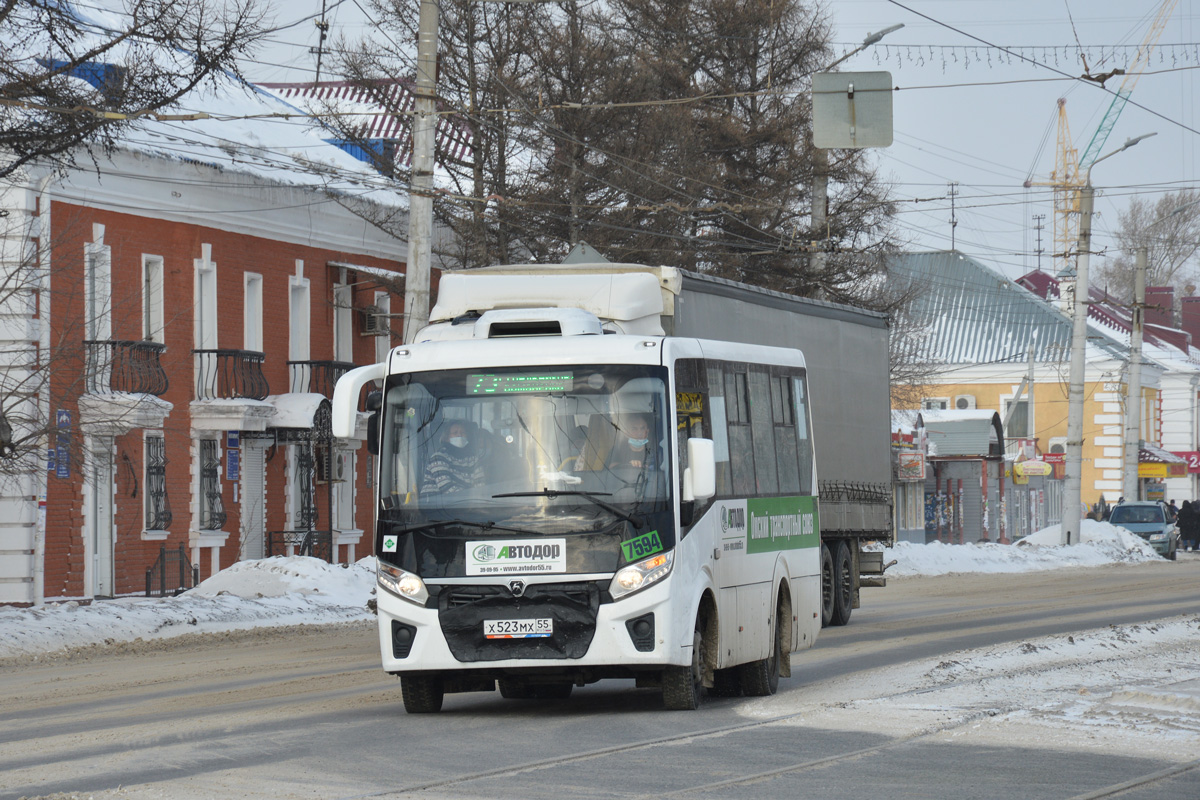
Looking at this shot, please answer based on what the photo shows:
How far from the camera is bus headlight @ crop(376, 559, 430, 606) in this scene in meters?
12.9

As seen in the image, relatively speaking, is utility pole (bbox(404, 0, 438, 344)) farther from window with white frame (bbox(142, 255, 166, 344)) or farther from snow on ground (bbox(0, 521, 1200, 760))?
window with white frame (bbox(142, 255, 166, 344))

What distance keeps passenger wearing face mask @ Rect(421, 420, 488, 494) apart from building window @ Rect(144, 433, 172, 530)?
807 inches

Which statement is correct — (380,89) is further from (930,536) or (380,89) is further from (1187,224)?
(1187,224)

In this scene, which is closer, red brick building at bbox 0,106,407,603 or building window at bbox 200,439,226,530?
red brick building at bbox 0,106,407,603

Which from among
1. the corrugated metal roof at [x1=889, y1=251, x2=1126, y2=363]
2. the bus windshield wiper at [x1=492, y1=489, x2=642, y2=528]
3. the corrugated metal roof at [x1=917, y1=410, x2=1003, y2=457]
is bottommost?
the bus windshield wiper at [x1=492, y1=489, x2=642, y2=528]

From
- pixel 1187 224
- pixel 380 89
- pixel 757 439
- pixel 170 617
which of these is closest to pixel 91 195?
pixel 380 89

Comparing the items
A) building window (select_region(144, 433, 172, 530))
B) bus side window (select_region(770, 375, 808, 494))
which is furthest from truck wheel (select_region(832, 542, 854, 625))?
building window (select_region(144, 433, 172, 530))

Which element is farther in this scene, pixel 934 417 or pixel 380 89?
pixel 934 417

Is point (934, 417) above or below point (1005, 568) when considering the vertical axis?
above

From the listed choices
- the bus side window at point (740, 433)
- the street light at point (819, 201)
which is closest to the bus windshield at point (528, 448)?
the bus side window at point (740, 433)

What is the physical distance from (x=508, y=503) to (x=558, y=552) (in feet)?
1.60

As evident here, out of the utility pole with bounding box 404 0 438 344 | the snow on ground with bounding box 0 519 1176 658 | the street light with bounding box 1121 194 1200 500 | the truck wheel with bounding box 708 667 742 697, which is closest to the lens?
the truck wheel with bounding box 708 667 742 697

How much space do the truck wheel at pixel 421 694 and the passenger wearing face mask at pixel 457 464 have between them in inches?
54.0

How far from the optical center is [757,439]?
588 inches
